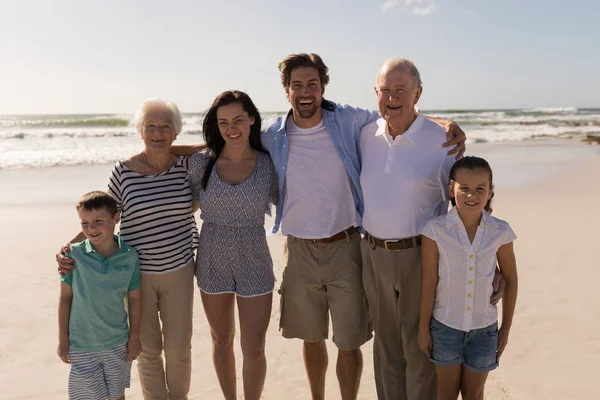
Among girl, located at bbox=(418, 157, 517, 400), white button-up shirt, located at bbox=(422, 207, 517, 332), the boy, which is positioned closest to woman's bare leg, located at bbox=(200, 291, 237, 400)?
the boy

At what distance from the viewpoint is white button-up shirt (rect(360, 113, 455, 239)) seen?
118 inches

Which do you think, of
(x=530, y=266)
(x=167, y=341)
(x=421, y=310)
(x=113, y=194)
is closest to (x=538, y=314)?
(x=530, y=266)

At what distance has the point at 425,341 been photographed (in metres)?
2.94

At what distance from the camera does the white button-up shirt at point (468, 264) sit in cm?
277

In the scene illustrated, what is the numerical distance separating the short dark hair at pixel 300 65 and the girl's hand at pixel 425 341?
72.3 inches

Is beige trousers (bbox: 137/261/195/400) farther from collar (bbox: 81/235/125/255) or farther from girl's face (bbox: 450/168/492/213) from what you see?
girl's face (bbox: 450/168/492/213)

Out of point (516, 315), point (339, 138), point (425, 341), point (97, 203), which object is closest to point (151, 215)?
point (97, 203)

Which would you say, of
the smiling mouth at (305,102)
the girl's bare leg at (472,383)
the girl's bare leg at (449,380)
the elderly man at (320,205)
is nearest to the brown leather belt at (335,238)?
the elderly man at (320,205)

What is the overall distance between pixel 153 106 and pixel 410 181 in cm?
182

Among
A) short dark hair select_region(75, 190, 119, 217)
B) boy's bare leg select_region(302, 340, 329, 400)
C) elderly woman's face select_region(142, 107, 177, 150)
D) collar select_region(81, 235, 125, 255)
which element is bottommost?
boy's bare leg select_region(302, 340, 329, 400)

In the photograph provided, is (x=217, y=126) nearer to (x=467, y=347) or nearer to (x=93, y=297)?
(x=93, y=297)

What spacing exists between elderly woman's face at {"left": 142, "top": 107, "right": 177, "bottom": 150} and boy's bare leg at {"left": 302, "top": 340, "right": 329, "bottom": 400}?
184 centimetres

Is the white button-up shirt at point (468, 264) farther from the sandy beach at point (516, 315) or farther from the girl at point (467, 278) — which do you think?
the sandy beach at point (516, 315)

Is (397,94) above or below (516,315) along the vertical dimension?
above
